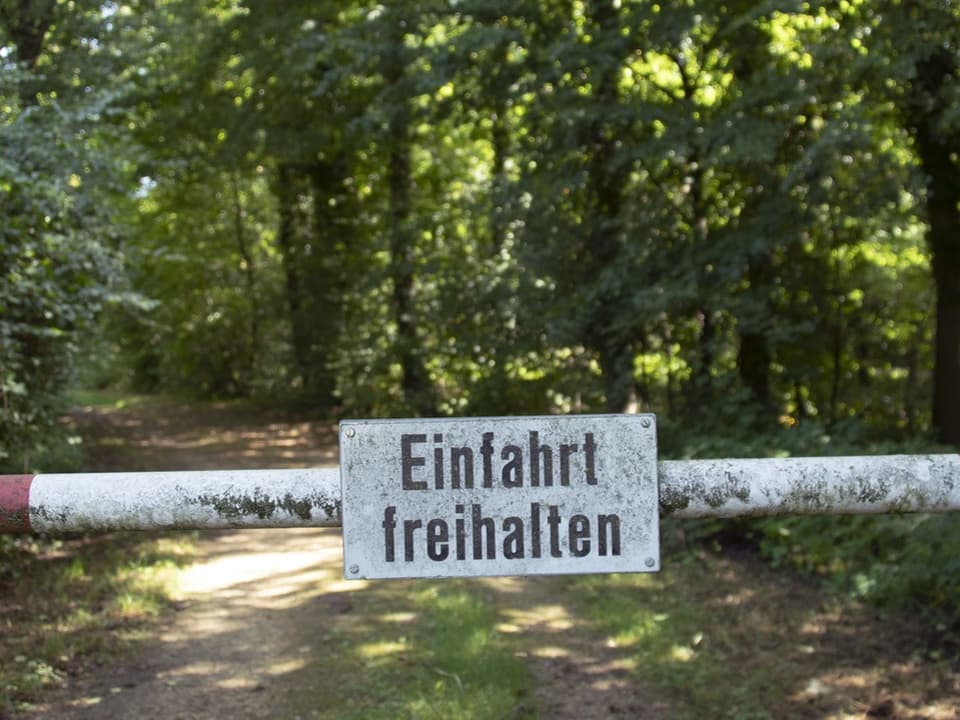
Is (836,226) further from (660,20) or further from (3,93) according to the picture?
(3,93)

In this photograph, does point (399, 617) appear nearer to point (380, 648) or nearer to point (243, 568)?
point (380, 648)

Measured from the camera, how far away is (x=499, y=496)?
9.00ft

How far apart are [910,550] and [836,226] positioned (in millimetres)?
5051

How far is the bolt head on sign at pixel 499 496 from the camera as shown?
273cm

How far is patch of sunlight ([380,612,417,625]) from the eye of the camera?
7512 mm

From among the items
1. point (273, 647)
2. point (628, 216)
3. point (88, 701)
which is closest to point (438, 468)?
point (88, 701)

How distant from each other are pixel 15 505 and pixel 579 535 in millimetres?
1478

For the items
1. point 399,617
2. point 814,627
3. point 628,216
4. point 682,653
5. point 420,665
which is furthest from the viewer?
point 628,216

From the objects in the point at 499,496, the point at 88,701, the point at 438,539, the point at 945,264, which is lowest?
the point at 88,701

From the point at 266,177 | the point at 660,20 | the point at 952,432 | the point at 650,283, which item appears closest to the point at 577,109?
the point at 660,20

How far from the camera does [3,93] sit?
9781 millimetres

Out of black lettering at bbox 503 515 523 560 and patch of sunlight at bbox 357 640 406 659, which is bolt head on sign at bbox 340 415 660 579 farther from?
patch of sunlight at bbox 357 640 406 659

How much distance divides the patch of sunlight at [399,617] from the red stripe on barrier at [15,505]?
4.90m

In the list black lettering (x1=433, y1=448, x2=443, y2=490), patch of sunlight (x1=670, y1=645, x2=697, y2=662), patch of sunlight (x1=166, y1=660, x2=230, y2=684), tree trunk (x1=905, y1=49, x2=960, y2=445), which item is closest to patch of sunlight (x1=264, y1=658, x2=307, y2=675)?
patch of sunlight (x1=166, y1=660, x2=230, y2=684)
